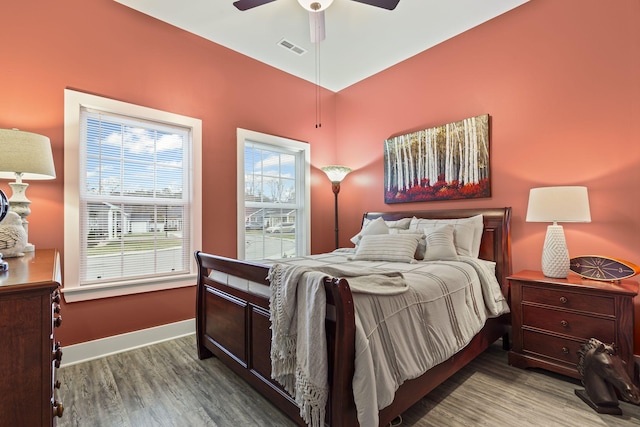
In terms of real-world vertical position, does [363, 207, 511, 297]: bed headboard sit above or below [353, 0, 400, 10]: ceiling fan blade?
below

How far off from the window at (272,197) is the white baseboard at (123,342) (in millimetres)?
979

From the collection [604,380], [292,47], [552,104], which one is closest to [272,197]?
[292,47]

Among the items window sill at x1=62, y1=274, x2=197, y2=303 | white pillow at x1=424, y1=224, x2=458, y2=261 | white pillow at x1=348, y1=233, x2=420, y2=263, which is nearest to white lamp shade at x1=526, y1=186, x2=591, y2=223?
white pillow at x1=424, y1=224, x2=458, y2=261

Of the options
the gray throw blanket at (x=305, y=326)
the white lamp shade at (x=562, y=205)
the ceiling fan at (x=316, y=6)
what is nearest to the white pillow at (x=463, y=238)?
the white lamp shade at (x=562, y=205)

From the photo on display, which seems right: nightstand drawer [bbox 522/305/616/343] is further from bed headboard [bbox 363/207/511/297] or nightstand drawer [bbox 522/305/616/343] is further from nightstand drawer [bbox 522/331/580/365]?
bed headboard [bbox 363/207/511/297]

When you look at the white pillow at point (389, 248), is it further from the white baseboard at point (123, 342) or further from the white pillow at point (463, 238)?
the white baseboard at point (123, 342)

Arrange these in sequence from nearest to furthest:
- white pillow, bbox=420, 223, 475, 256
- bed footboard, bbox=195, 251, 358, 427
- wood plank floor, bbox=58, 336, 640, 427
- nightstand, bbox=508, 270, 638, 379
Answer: bed footboard, bbox=195, 251, 358, 427 < wood plank floor, bbox=58, 336, 640, 427 < nightstand, bbox=508, 270, 638, 379 < white pillow, bbox=420, 223, 475, 256

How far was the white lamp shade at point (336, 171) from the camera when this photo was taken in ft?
13.3

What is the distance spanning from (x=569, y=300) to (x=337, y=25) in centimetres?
317

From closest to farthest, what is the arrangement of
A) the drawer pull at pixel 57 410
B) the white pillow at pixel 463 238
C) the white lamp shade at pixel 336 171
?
1. the drawer pull at pixel 57 410
2. the white pillow at pixel 463 238
3. the white lamp shade at pixel 336 171

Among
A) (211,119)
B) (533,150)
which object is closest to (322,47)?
(211,119)

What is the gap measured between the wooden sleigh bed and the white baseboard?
0.68 meters

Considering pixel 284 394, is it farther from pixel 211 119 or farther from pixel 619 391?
pixel 211 119

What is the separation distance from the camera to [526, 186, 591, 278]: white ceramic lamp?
7.17 feet
